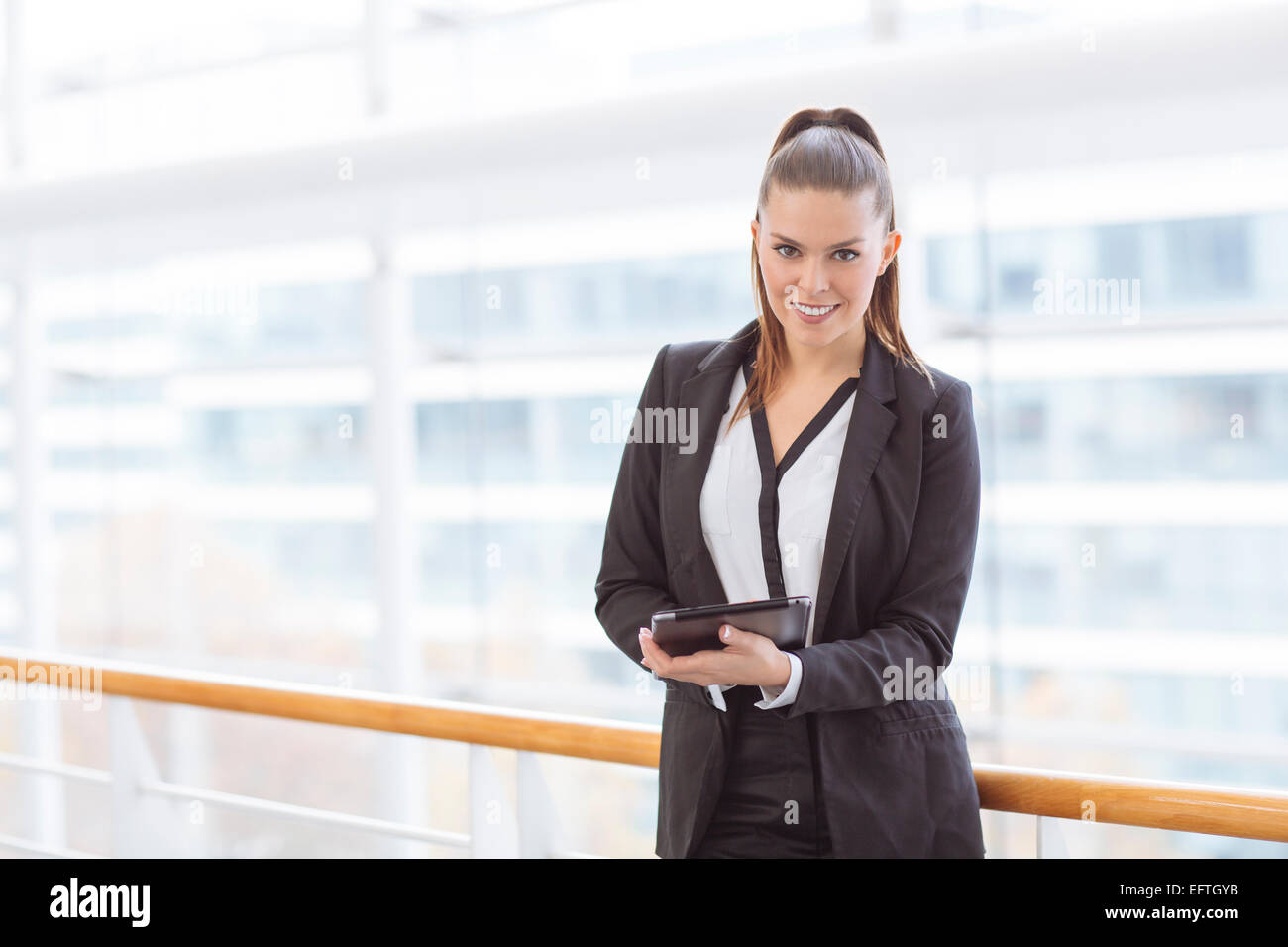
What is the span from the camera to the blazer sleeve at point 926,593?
1.25 m

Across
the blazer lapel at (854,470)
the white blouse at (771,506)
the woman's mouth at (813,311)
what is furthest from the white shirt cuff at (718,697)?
the woman's mouth at (813,311)

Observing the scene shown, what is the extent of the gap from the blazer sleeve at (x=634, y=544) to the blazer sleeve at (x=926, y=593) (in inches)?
8.7

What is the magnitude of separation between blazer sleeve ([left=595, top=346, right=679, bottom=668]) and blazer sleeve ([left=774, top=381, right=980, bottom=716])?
0.72 ft

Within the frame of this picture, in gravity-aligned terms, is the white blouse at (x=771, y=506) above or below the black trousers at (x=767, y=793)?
above

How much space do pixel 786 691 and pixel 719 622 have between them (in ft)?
0.34

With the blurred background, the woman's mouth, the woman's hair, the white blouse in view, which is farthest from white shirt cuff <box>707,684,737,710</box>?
the blurred background

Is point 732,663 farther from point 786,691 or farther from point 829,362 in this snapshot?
point 829,362

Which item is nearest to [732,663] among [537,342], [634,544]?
[634,544]

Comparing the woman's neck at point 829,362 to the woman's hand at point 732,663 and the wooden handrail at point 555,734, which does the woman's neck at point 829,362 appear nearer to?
the woman's hand at point 732,663

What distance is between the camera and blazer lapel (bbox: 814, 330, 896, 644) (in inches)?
51.4

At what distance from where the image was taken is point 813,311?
1.34 metres
